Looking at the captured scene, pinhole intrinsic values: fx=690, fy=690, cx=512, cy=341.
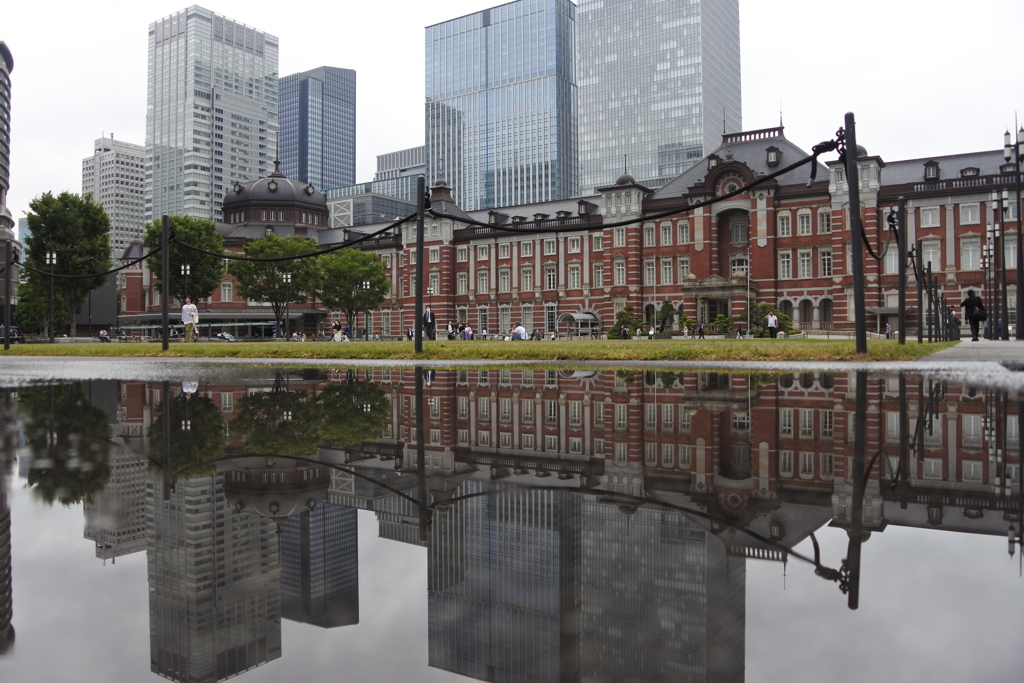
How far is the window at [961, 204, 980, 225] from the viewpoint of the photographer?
149ft

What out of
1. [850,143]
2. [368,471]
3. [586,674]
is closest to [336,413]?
[368,471]

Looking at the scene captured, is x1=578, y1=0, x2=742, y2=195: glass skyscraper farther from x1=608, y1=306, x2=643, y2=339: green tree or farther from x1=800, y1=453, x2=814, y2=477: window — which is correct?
x1=800, y1=453, x2=814, y2=477: window

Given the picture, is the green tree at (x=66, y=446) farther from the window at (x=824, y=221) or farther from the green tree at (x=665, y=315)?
the window at (x=824, y=221)

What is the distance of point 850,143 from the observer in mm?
12086

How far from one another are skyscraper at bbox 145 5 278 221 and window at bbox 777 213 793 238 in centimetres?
13602

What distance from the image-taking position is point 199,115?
15388 centimetres

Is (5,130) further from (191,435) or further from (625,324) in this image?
(191,435)

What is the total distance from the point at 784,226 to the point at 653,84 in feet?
259

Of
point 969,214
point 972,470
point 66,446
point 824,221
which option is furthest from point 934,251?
point 66,446

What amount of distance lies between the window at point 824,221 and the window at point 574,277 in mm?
19212

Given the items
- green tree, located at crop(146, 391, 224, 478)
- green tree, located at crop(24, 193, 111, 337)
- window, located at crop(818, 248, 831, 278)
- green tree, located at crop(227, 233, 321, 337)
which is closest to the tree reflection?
green tree, located at crop(146, 391, 224, 478)

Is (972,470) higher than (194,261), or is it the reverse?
(194,261)

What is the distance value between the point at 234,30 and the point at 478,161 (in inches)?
2941

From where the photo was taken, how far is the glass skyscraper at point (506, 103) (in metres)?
134
